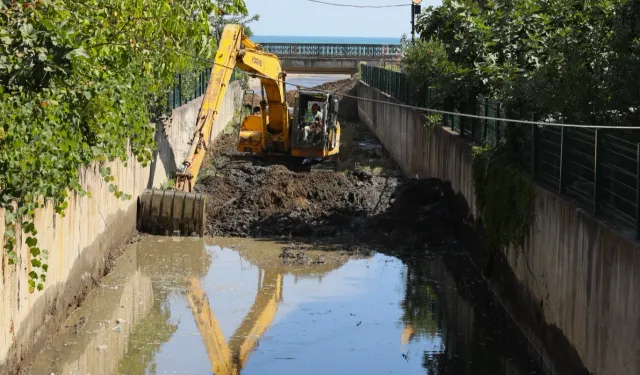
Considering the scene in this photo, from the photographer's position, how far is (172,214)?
2109 centimetres

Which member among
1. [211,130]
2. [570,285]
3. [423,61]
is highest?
[423,61]

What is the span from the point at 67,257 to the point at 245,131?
666 inches

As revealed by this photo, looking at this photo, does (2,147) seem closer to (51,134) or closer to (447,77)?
(51,134)

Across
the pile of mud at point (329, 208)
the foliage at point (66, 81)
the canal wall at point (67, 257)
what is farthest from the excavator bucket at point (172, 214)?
the foliage at point (66, 81)

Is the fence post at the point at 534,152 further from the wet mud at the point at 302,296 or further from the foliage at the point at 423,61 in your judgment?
the foliage at the point at 423,61

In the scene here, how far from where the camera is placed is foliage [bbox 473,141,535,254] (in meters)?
14.7

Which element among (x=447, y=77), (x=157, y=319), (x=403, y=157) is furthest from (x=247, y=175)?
(x=157, y=319)

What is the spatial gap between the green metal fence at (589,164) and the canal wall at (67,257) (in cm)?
634

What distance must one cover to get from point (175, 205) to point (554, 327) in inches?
407

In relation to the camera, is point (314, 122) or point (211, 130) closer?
point (211, 130)

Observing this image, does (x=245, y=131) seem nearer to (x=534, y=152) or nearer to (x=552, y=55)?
(x=552, y=55)

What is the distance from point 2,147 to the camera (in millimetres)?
10516

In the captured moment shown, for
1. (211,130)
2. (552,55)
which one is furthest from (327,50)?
(552,55)

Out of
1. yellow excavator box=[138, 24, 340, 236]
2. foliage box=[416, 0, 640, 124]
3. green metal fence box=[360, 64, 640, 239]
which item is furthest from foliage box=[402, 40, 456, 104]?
green metal fence box=[360, 64, 640, 239]
